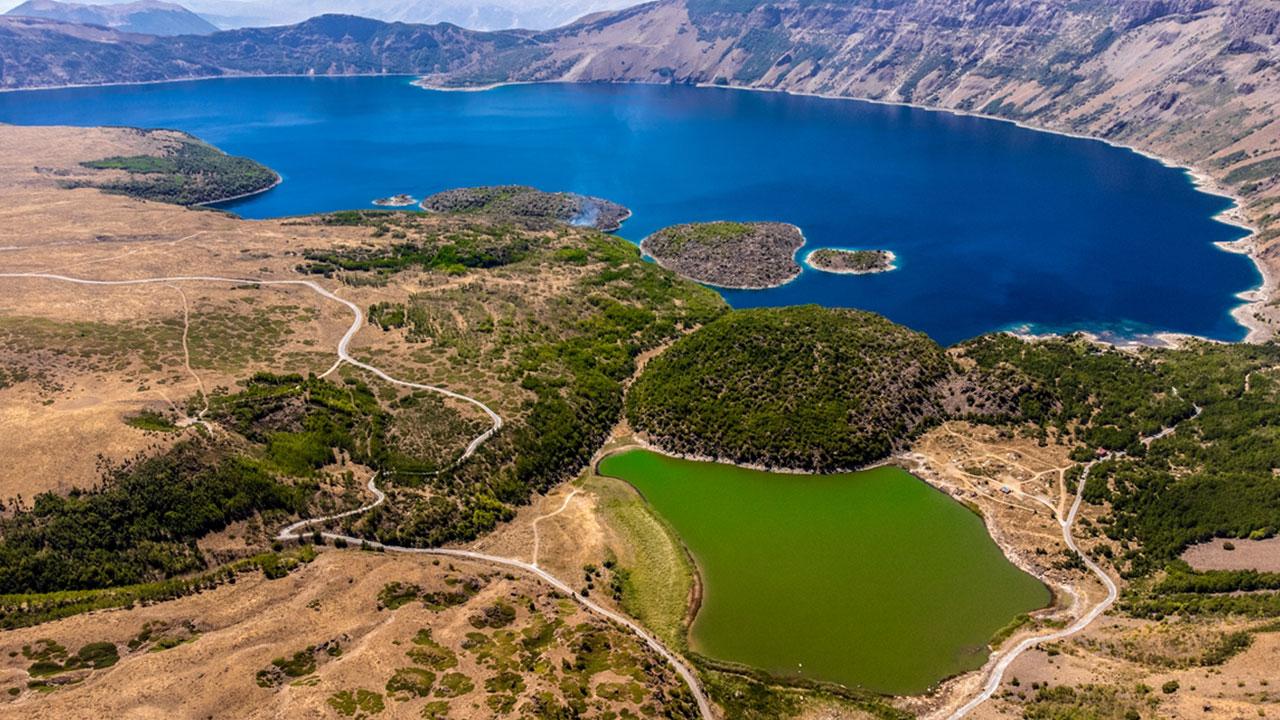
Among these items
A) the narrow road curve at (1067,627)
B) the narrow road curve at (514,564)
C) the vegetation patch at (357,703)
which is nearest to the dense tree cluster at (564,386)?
the narrow road curve at (514,564)

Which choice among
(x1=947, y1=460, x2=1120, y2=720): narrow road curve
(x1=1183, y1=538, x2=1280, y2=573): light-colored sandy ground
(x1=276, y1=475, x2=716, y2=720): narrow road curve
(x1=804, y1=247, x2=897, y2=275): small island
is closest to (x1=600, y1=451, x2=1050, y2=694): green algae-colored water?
(x1=947, y1=460, x2=1120, y2=720): narrow road curve

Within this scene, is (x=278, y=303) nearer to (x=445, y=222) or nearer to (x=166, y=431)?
(x=166, y=431)

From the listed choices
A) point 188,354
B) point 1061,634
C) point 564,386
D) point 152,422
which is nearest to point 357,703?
point 152,422

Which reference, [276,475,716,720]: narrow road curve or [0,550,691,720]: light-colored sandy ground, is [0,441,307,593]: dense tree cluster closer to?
[276,475,716,720]: narrow road curve

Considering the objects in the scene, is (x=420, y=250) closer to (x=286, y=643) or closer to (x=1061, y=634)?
(x=286, y=643)

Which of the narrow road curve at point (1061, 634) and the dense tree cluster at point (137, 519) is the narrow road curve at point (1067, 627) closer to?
the narrow road curve at point (1061, 634)

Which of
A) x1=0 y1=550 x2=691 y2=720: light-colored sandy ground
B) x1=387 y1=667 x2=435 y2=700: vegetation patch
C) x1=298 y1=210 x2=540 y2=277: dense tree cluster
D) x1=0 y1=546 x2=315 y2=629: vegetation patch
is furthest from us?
x1=298 y1=210 x2=540 y2=277: dense tree cluster
